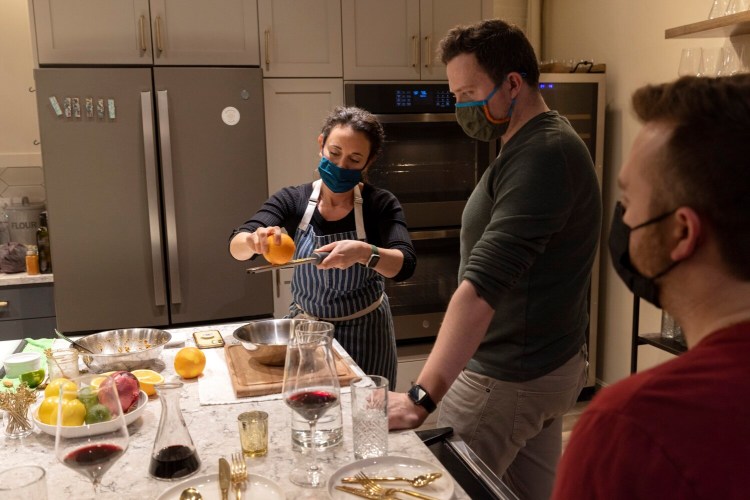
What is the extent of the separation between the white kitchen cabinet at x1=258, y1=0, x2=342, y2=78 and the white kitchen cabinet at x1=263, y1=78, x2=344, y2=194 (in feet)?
0.17

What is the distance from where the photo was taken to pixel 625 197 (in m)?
0.78

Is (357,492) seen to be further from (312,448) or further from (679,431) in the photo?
(679,431)

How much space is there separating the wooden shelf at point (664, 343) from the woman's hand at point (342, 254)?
1507mm

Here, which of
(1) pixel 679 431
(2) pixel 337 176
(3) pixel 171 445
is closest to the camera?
(1) pixel 679 431

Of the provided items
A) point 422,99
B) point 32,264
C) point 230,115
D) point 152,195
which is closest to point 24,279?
point 32,264

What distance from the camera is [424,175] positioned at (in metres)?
3.23

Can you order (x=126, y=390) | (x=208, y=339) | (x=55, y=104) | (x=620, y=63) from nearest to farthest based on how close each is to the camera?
(x=126, y=390), (x=208, y=339), (x=55, y=104), (x=620, y=63)

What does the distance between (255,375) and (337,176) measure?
767 millimetres

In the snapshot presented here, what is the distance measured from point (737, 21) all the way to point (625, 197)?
6.93 ft

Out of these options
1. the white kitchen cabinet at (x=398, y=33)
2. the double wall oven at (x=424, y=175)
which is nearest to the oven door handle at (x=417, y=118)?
the double wall oven at (x=424, y=175)

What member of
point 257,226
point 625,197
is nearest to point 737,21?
point 257,226

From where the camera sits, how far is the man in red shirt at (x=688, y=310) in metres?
0.60

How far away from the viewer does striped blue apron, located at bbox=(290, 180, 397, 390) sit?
206cm

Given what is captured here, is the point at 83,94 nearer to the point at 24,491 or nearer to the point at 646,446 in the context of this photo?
the point at 24,491
